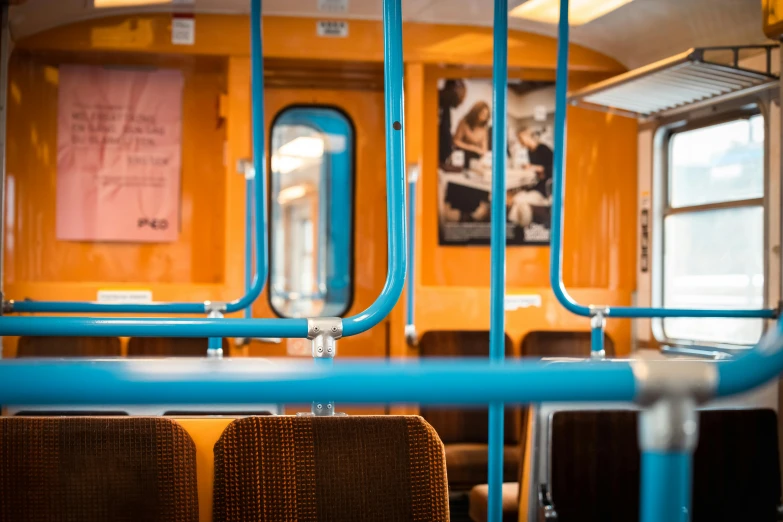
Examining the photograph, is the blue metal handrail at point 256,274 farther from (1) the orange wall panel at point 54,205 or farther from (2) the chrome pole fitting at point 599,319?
(1) the orange wall panel at point 54,205

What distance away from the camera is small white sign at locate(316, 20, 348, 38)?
14.9ft

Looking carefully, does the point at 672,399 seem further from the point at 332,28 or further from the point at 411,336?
the point at 332,28

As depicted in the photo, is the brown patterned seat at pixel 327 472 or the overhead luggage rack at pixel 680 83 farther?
the overhead luggage rack at pixel 680 83

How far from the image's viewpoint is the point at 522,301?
469 centimetres

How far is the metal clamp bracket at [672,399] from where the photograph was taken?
0.71 metres

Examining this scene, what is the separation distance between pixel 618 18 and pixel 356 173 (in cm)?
161

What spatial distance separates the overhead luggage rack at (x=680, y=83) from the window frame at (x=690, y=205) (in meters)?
0.20

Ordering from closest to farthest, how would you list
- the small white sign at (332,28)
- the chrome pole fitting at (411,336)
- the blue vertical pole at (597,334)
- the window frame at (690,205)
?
1. the blue vertical pole at (597,334)
2. the window frame at (690,205)
3. the chrome pole fitting at (411,336)
4. the small white sign at (332,28)

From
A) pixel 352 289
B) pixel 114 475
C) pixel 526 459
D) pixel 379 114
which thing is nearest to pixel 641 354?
pixel 352 289

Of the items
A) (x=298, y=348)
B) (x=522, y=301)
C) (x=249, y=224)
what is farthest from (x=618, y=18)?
(x=298, y=348)

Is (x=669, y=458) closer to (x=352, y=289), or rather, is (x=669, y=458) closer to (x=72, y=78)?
(x=352, y=289)

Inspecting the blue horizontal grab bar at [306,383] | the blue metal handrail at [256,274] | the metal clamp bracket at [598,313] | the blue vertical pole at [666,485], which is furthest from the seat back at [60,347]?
the blue vertical pole at [666,485]

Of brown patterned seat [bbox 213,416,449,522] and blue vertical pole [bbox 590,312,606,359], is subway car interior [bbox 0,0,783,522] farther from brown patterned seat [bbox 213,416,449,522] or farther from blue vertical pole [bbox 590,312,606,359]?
brown patterned seat [bbox 213,416,449,522]

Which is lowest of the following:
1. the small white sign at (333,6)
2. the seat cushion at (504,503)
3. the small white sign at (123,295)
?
the seat cushion at (504,503)
